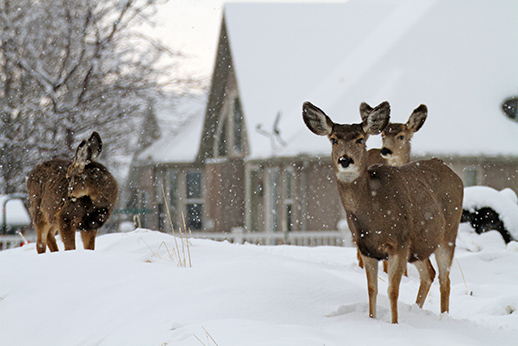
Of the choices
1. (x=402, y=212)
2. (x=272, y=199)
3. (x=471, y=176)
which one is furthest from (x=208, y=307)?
(x=471, y=176)

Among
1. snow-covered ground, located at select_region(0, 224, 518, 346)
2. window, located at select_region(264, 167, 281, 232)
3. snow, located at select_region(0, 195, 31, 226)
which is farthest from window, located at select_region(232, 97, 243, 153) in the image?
snow-covered ground, located at select_region(0, 224, 518, 346)

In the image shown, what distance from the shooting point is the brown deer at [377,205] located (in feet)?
13.4

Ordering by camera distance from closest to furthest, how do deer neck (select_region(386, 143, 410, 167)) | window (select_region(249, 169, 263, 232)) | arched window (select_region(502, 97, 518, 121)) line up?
deer neck (select_region(386, 143, 410, 167))
arched window (select_region(502, 97, 518, 121))
window (select_region(249, 169, 263, 232))

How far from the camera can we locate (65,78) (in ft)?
46.6

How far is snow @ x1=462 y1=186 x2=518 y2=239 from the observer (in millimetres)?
9500

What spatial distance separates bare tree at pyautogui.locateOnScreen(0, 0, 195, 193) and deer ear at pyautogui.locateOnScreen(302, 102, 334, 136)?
10461 millimetres

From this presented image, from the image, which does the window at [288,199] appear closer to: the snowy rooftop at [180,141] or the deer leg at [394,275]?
the snowy rooftop at [180,141]

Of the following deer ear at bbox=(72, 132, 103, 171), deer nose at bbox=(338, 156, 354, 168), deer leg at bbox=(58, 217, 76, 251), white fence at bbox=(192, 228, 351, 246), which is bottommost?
white fence at bbox=(192, 228, 351, 246)

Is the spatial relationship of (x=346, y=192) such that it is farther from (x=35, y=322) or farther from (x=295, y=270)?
(x=35, y=322)

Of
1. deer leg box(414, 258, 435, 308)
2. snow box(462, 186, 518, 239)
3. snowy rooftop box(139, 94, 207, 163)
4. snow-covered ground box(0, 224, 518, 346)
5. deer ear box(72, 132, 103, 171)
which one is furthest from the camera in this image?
snowy rooftop box(139, 94, 207, 163)

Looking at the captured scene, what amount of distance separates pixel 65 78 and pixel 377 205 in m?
11.7

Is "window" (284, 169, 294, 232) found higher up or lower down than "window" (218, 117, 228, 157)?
lower down

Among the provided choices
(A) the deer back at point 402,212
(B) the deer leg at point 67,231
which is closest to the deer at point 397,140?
(A) the deer back at point 402,212

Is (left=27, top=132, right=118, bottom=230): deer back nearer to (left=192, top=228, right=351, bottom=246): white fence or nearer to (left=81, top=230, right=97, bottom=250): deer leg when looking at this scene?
(left=81, top=230, right=97, bottom=250): deer leg
